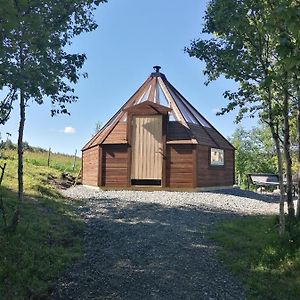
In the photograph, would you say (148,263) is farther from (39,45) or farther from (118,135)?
(118,135)

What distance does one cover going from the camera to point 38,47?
5676 millimetres

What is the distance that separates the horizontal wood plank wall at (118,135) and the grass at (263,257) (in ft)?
Result: 25.0

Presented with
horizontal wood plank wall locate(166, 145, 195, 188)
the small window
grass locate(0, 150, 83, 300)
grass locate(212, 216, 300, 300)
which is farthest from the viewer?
the small window

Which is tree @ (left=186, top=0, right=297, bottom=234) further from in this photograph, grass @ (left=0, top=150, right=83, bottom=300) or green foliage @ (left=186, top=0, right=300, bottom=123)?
grass @ (left=0, top=150, right=83, bottom=300)

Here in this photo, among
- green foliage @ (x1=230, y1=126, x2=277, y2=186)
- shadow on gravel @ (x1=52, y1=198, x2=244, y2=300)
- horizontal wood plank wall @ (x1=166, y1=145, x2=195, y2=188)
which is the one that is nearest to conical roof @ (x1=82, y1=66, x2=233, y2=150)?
horizontal wood plank wall @ (x1=166, y1=145, x2=195, y2=188)

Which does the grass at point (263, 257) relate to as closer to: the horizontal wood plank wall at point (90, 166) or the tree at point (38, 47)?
the tree at point (38, 47)

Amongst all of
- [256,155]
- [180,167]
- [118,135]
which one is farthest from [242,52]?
[256,155]

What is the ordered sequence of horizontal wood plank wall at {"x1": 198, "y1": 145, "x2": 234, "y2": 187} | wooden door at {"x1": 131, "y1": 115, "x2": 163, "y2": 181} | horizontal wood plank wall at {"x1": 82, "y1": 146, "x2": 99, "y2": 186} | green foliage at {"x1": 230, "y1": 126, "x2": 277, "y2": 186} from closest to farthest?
1. wooden door at {"x1": 131, "y1": 115, "x2": 163, "y2": 181}
2. horizontal wood plank wall at {"x1": 198, "y1": 145, "x2": 234, "y2": 187}
3. horizontal wood plank wall at {"x1": 82, "y1": 146, "x2": 99, "y2": 186}
4. green foliage at {"x1": 230, "y1": 126, "x2": 277, "y2": 186}

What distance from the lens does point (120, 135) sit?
14.9 m

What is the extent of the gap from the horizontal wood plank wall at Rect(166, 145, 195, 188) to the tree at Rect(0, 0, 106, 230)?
7523mm

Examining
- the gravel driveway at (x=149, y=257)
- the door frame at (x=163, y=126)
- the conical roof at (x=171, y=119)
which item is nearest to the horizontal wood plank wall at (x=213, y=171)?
the conical roof at (x=171, y=119)

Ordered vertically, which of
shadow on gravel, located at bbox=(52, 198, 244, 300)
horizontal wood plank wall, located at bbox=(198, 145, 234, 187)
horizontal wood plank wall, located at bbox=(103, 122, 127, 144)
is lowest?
shadow on gravel, located at bbox=(52, 198, 244, 300)

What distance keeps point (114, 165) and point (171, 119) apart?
2.89m

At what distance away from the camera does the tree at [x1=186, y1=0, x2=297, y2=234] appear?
6773mm
